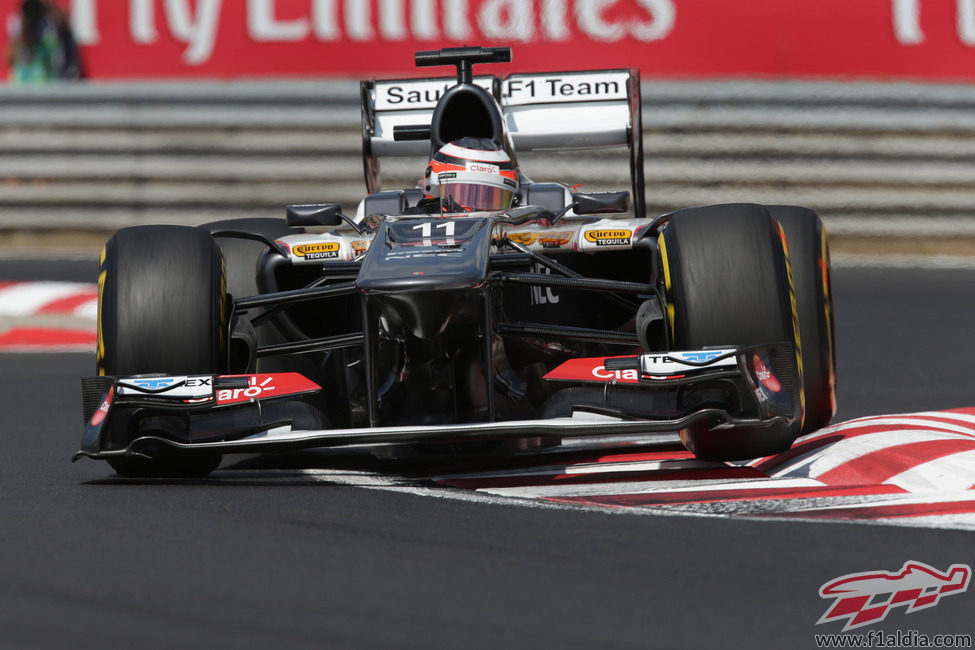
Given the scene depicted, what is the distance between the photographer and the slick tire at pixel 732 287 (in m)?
5.45

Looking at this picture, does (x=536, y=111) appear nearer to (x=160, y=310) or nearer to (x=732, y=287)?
(x=732, y=287)

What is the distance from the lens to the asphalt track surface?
351 centimetres

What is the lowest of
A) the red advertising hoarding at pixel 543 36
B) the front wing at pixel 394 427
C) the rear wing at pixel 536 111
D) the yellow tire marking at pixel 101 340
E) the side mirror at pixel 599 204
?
the front wing at pixel 394 427

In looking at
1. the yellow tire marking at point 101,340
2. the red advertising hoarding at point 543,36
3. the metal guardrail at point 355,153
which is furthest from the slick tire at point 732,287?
the red advertising hoarding at point 543,36

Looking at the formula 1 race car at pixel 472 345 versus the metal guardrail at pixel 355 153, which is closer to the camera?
the formula 1 race car at pixel 472 345

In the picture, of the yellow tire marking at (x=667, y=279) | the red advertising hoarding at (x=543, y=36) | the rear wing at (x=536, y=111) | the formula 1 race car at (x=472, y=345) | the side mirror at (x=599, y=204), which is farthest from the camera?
the red advertising hoarding at (x=543, y=36)

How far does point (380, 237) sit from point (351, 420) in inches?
27.7

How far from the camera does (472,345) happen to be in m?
5.56

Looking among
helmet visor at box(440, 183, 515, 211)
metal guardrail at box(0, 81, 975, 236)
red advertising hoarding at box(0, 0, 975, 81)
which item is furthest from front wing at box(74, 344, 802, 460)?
red advertising hoarding at box(0, 0, 975, 81)

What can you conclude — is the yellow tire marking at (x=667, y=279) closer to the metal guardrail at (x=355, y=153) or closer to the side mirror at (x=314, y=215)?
the side mirror at (x=314, y=215)

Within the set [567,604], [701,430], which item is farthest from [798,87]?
[567,604]

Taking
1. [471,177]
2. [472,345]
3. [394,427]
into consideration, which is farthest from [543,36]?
[394,427]

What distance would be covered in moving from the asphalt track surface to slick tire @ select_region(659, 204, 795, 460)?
940 millimetres

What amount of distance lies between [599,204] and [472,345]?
130cm
